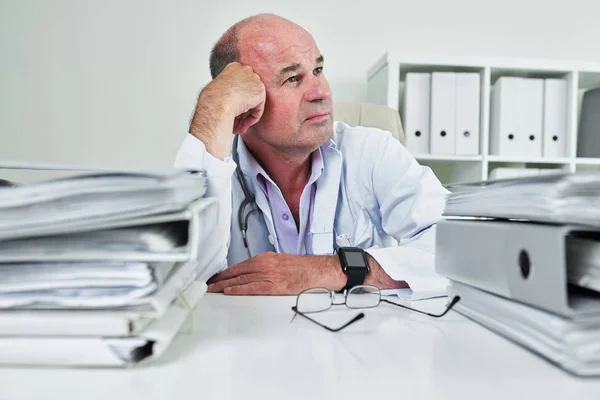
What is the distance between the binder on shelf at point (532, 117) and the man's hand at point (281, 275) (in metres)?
1.62

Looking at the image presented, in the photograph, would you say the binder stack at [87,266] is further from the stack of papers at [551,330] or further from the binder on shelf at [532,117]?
the binder on shelf at [532,117]

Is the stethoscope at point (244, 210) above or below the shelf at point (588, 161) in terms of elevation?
below

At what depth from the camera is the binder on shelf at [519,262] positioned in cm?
38

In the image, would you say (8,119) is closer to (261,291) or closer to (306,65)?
(306,65)

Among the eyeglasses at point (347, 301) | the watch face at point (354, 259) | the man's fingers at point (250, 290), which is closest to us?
the eyeglasses at point (347, 301)

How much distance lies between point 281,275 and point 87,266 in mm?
545

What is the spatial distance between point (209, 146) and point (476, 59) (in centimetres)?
156

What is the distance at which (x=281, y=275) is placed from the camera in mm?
920

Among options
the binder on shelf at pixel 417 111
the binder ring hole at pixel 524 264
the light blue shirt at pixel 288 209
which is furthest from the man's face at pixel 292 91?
the binder ring hole at pixel 524 264

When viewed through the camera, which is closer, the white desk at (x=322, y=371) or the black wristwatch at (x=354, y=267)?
the white desk at (x=322, y=371)

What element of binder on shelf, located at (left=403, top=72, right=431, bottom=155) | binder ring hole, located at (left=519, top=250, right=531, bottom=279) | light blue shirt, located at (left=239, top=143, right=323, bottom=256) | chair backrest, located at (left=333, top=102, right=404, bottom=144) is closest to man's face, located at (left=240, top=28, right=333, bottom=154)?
light blue shirt, located at (left=239, top=143, right=323, bottom=256)

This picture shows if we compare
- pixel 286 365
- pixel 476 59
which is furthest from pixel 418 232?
pixel 476 59

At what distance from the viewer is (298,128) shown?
4.78 feet

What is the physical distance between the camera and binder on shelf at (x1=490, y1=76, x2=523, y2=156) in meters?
2.20
